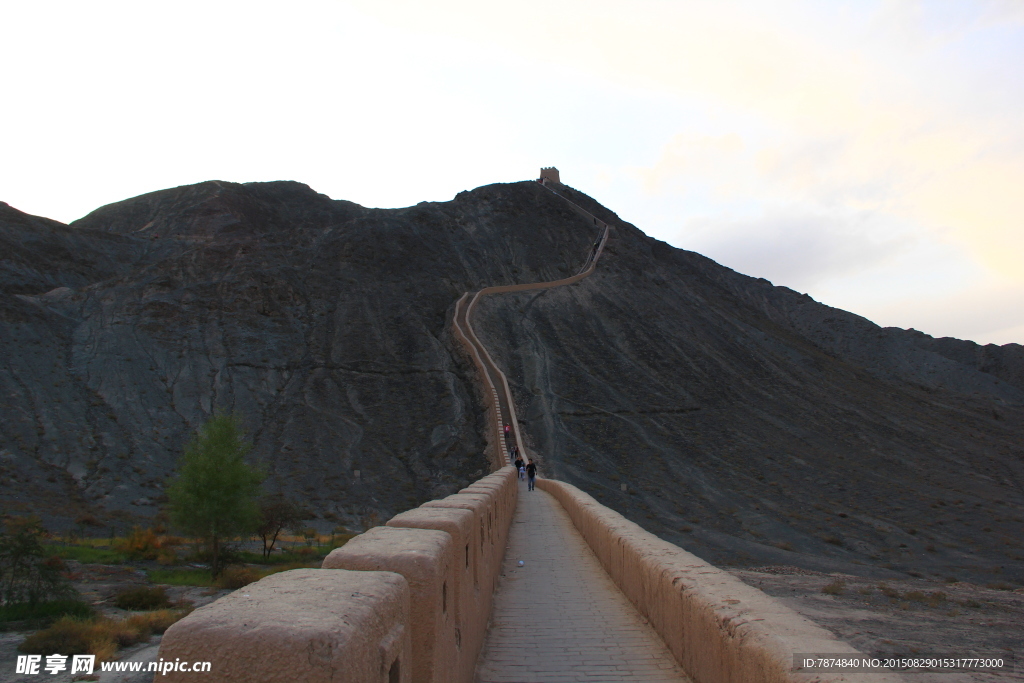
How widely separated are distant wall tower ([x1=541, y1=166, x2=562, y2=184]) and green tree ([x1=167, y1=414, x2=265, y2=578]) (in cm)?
6629

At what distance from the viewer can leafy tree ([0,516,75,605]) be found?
14219 millimetres

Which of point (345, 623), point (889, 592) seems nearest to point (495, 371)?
point (889, 592)

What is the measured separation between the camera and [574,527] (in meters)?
15.1

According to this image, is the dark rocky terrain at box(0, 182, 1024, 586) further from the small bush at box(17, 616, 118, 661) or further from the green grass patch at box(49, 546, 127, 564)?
the small bush at box(17, 616, 118, 661)

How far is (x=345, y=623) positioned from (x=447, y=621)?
6.62ft

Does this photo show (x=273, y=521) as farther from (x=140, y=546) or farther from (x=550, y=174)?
(x=550, y=174)

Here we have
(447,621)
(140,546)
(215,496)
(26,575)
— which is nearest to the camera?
(447,621)

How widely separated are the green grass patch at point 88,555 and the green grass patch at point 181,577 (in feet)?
3.37

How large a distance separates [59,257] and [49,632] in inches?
1837

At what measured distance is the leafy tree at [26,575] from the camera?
14219 mm

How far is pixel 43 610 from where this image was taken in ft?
45.0

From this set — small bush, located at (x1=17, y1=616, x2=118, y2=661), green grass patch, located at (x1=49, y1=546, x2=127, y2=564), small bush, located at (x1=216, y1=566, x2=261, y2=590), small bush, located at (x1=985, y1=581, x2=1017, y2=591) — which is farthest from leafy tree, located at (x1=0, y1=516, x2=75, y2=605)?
small bush, located at (x1=985, y1=581, x2=1017, y2=591)

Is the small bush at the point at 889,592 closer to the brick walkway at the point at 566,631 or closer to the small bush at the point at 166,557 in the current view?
the brick walkway at the point at 566,631

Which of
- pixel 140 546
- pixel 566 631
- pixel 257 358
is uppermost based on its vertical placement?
pixel 257 358
